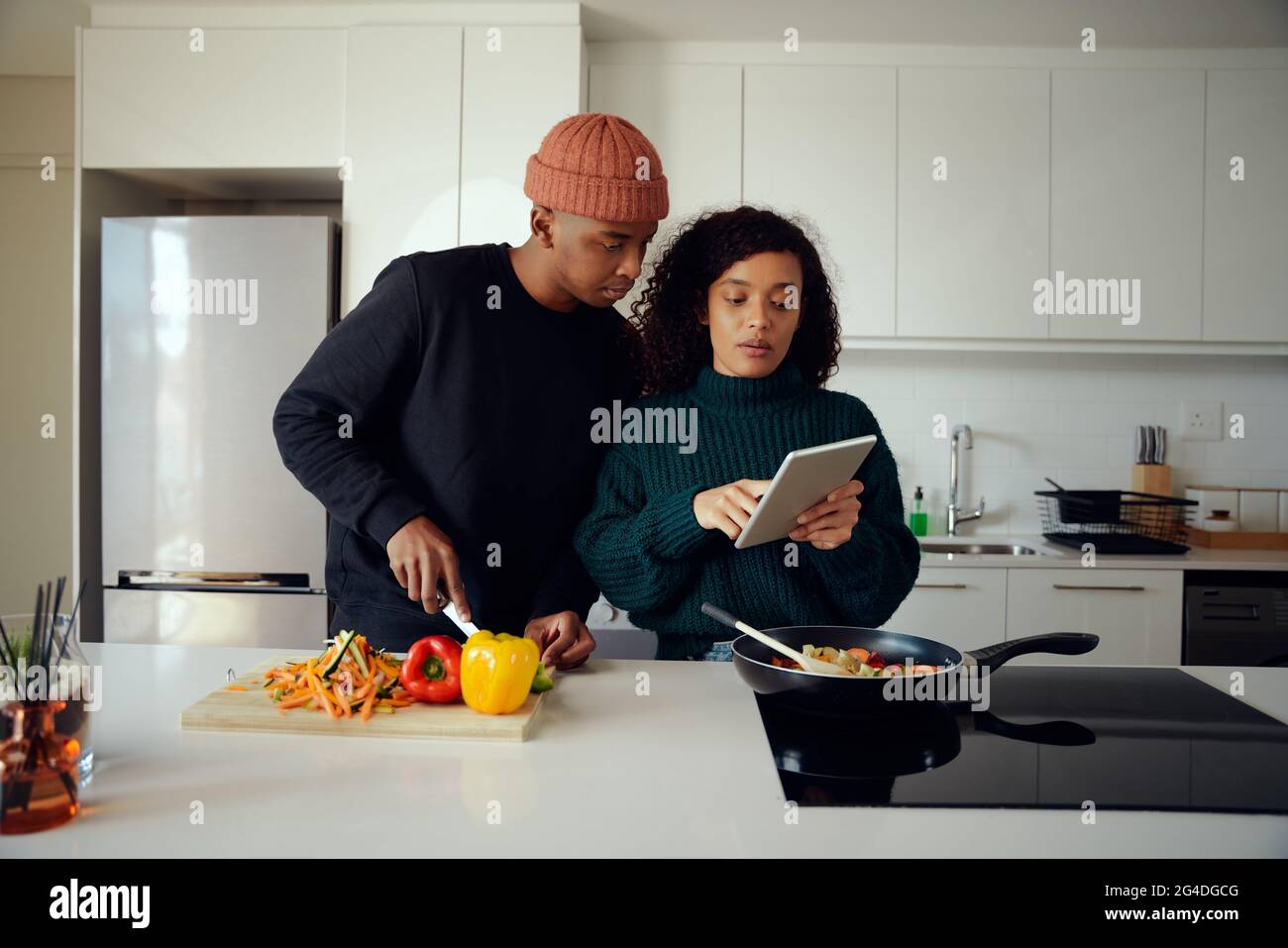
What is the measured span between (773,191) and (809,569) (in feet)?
6.34

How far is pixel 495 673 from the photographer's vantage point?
1.13 metres

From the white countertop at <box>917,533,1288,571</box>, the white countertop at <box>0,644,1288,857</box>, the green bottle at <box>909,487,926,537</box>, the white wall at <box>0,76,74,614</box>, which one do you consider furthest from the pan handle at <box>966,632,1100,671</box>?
the white wall at <box>0,76,74,614</box>

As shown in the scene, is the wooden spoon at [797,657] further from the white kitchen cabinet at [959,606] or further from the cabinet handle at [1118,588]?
the cabinet handle at [1118,588]

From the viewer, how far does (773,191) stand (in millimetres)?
3168

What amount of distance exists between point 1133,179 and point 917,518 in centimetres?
132

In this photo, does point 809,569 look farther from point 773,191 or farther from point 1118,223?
point 1118,223

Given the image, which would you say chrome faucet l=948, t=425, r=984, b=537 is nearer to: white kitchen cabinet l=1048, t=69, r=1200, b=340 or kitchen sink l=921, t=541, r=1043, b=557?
kitchen sink l=921, t=541, r=1043, b=557

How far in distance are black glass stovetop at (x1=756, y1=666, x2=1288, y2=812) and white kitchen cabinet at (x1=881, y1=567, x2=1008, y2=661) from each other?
152 cm

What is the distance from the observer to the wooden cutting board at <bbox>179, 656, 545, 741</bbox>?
111 centimetres

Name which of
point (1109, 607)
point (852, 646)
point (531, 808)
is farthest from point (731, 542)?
point (1109, 607)

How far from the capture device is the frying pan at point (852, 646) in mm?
1116

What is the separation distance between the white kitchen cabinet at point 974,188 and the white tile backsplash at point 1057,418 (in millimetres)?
362
